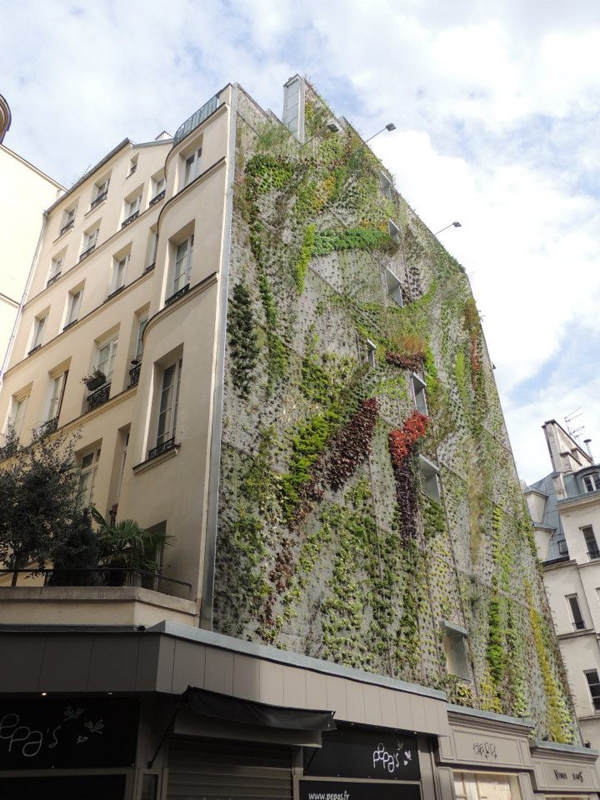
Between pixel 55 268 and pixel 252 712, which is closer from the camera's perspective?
pixel 252 712

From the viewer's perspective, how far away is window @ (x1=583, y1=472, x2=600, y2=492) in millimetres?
32094

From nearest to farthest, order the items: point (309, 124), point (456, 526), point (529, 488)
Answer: point (456, 526)
point (309, 124)
point (529, 488)

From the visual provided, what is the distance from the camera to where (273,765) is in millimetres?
10219

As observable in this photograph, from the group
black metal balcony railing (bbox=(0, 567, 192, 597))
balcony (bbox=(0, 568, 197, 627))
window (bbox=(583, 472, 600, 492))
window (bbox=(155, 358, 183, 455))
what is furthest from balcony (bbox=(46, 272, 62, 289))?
window (bbox=(583, 472, 600, 492))

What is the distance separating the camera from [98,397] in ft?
53.0

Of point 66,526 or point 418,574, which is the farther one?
point 418,574

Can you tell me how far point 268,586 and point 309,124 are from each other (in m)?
13.6

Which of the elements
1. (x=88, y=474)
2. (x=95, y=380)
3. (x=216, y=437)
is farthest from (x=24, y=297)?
(x=216, y=437)

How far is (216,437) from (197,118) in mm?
9790

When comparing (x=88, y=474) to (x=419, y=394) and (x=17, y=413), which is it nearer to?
(x=17, y=413)

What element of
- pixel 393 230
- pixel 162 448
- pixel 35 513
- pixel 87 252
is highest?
pixel 393 230

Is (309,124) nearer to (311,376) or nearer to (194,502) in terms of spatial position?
(311,376)

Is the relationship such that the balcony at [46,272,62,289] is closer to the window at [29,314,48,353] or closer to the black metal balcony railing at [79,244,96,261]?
the black metal balcony railing at [79,244,96,261]

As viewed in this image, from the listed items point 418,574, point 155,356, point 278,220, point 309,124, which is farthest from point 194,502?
point 309,124
